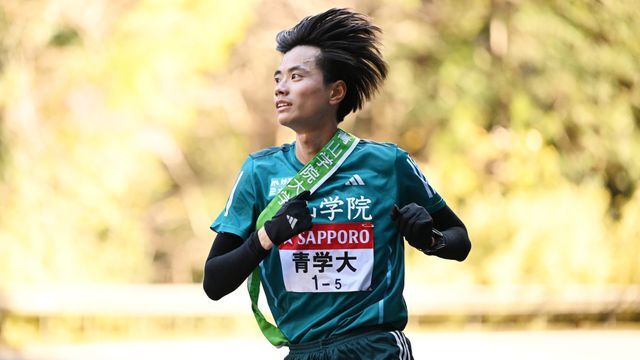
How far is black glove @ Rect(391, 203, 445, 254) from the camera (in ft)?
12.5

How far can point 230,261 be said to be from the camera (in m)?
3.91

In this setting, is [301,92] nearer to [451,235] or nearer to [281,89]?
[281,89]

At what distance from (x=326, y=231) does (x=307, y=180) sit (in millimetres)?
188

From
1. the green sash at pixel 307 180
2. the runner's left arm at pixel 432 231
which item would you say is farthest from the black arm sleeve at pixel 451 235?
the green sash at pixel 307 180

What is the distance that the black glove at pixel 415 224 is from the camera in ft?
12.5

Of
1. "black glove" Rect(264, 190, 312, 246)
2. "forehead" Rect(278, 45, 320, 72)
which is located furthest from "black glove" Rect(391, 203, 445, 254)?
"forehead" Rect(278, 45, 320, 72)

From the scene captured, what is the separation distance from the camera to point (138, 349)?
40.5 feet

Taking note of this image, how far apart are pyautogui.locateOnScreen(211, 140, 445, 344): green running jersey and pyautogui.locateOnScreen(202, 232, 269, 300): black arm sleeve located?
5 centimetres

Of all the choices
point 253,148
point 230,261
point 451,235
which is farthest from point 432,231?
point 253,148

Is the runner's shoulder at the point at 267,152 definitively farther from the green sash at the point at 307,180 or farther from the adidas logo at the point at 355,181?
the adidas logo at the point at 355,181

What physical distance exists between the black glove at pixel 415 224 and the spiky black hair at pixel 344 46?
24.6 inches

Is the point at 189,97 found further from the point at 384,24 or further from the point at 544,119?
the point at 544,119

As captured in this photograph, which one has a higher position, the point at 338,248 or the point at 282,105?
the point at 282,105

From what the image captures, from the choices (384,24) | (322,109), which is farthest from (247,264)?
(384,24)
